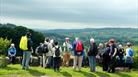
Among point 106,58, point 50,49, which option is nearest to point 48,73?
point 50,49

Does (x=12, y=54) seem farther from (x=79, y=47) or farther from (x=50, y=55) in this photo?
(x=79, y=47)

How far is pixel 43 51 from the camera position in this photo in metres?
26.5

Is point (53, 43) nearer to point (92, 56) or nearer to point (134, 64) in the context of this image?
point (92, 56)

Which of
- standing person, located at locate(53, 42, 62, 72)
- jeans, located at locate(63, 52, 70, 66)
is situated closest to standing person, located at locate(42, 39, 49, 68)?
standing person, located at locate(53, 42, 62, 72)

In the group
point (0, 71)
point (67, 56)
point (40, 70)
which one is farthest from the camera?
point (67, 56)

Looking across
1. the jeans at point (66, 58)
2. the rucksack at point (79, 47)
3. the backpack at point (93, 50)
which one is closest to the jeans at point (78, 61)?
the rucksack at point (79, 47)

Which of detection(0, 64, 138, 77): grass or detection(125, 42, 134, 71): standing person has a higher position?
detection(125, 42, 134, 71): standing person

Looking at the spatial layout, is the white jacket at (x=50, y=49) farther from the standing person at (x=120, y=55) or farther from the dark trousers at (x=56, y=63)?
the standing person at (x=120, y=55)

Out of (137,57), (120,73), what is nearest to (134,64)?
Result: (137,57)

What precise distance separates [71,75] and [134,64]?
7149 millimetres

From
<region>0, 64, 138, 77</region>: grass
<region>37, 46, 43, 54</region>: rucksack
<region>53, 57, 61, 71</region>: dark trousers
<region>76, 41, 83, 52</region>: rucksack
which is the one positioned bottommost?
<region>0, 64, 138, 77</region>: grass

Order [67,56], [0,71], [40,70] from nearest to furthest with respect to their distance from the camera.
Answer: [0,71] → [40,70] → [67,56]

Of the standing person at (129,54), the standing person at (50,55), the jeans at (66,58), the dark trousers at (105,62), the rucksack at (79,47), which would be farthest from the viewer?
the jeans at (66,58)

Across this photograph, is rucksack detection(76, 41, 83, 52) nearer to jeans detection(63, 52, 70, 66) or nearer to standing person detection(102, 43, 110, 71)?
standing person detection(102, 43, 110, 71)
